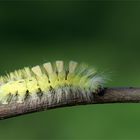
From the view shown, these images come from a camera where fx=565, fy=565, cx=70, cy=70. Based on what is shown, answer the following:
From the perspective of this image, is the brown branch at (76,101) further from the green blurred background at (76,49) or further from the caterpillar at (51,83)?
the green blurred background at (76,49)

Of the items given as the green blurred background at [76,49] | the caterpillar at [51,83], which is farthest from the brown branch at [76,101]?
the green blurred background at [76,49]

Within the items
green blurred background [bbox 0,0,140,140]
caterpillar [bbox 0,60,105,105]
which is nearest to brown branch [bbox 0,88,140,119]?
caterpillar [bbox 0,60,105,105]

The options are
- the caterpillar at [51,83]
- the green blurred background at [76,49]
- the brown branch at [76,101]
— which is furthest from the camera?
the green blurred background at [76,49]

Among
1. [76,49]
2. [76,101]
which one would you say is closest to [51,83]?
[76,101]

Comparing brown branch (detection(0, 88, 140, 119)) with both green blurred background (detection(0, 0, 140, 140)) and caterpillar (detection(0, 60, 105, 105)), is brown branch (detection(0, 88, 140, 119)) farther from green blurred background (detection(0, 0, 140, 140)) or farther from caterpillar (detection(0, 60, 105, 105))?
green blurred background (detection(0, 0, 140, 140))

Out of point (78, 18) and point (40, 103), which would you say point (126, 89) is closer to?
point (40, 103)

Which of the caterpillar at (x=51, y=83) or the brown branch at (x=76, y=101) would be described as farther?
the caterpillar at (x=51, y=83)

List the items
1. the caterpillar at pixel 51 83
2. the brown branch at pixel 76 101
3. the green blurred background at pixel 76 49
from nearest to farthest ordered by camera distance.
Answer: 1. the brown branch at pixel 76 101
2. the caterpillar at pixel 51 83
3. the green blurred background at pixel 76 49
